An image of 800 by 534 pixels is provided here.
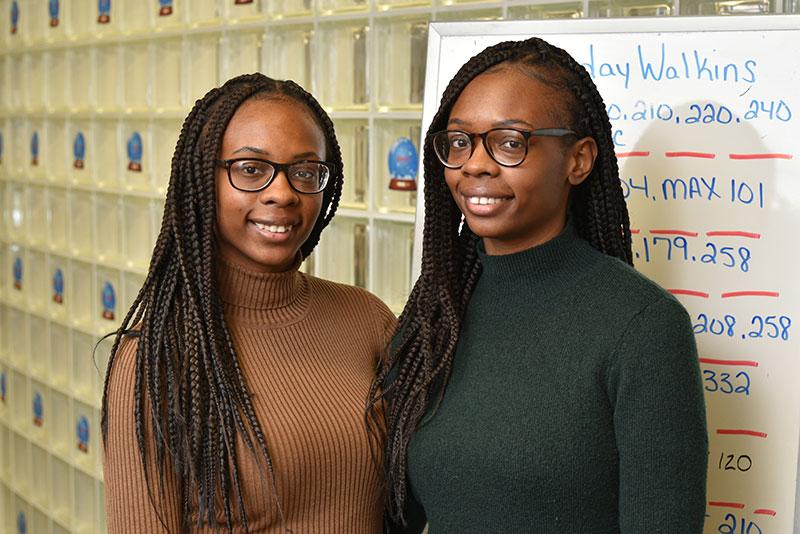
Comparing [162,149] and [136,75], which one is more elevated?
[136,75]

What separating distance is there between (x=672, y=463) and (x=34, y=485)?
2.92 metres

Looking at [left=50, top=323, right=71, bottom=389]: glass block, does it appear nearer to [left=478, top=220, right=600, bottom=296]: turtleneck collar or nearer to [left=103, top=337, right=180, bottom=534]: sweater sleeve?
[left=103, top=337, right=180, bottom=534]: sweater sleeve

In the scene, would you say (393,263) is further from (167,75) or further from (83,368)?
(83,368)

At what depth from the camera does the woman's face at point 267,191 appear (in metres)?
1.30

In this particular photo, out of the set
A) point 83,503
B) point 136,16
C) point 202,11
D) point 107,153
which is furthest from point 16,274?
point 202,11

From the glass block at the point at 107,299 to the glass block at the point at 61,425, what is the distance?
36 centimetres

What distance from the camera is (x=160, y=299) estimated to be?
4.37 feet

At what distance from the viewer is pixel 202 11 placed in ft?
8.65

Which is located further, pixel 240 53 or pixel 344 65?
pixel 240 53

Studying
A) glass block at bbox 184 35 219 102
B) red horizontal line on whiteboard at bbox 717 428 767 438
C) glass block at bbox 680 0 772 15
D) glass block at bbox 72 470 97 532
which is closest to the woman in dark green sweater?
red horizontal line on whiteboard at bbox 717 428 767 438

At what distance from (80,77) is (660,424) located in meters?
2.50

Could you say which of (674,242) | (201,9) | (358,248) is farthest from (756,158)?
(201,9)

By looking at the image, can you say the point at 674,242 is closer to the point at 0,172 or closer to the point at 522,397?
the point at 522,397

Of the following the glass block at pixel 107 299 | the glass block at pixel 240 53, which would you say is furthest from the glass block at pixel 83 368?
the glass block at pixel 240 53
